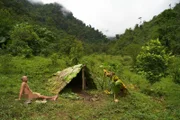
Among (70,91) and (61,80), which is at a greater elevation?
(61,80)

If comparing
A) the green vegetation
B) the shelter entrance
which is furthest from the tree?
the shelter entrance

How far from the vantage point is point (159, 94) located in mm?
11383

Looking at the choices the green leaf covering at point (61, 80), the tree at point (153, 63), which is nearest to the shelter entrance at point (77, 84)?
the green leaf covering at point (61, 80)

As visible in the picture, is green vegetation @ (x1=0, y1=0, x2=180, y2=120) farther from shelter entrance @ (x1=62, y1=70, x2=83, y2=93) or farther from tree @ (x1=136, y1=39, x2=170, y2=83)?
shelter entrance @ (x1=62, y1=70, x2=83, y2=93)

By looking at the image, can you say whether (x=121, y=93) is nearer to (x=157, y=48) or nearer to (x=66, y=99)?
(x=66, y=99)

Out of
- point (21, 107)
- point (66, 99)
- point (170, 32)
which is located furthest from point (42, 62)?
point (170, 32)

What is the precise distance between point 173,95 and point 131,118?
4.22 metres

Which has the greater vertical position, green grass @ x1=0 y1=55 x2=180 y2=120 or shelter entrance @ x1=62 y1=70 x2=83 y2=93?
shelter entrance @ x1=62 y1=70 x2=83 y2=93

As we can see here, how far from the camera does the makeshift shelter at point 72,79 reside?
9406 mm

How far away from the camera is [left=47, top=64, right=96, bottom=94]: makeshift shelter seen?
9406 mm

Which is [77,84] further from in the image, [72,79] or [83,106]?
[83,106]

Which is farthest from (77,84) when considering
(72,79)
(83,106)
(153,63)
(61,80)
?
(153,63)

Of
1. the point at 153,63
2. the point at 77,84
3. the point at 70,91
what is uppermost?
the point at 153,63

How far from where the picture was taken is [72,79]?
9773mm
